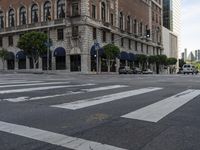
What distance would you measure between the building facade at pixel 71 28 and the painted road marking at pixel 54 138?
168ft

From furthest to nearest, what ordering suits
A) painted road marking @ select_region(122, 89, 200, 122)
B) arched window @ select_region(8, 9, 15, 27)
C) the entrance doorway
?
arched window @ select_region(8, 9, 15, 27) → the entrance doorway → painted road marking @ select_region(122, 89, 200, 122)

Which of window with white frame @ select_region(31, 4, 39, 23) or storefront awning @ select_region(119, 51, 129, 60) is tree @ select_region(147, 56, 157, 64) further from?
window with white frame @ select_region(31, 4, 39, 23)

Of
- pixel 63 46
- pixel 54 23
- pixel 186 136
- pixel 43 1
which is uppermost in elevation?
pixel 43 1

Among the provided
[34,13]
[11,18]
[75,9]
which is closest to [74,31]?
[75,9]

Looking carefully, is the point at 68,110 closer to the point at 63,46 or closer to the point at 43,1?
the point at 63,46

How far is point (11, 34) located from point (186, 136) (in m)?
64.1

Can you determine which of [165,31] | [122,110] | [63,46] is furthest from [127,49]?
[122,110]

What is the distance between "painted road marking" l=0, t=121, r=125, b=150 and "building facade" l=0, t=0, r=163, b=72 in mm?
51128

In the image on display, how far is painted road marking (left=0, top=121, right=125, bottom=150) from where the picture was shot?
4814 mm

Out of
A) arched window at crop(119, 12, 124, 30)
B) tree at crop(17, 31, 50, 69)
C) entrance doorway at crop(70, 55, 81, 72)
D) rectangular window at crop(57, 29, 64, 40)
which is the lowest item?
entrance doorway at crop(70, 55, 81, 72)

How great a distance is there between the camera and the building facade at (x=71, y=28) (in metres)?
57.6

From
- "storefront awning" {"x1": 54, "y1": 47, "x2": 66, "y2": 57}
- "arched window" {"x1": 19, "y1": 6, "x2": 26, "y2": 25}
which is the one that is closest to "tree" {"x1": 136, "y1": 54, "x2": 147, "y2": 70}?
"storefront awning" {"x1": 54, "y1": 47, "x2": 66, "y2": 57}

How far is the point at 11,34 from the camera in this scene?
66.8 m

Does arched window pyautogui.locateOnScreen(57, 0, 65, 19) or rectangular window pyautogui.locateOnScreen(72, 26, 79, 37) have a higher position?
arched window pyautogui.locateOnScreen(57, 0, 65, 19)
